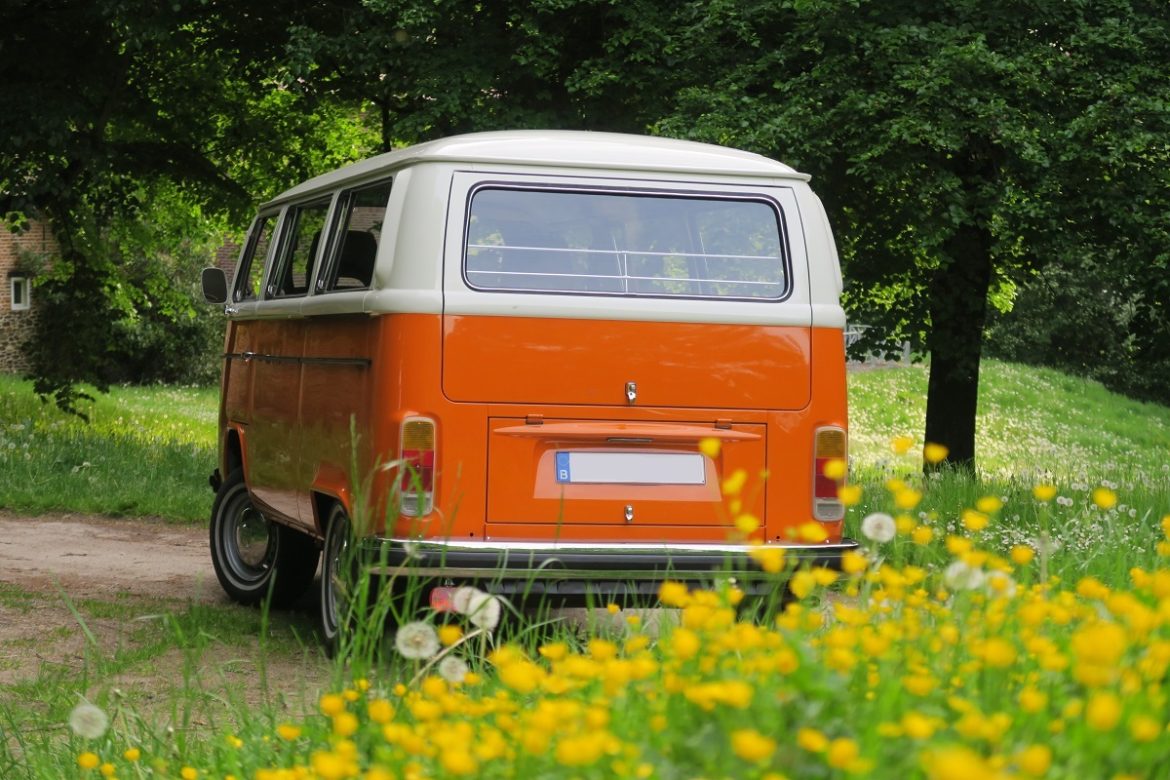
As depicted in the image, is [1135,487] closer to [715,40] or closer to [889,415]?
[715,40]

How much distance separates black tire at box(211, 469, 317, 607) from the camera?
9016 mm

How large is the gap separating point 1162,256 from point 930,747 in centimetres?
1229

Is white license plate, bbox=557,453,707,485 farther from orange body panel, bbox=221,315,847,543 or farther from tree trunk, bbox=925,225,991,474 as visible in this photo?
tree trunk, bbox=925,225,991,474

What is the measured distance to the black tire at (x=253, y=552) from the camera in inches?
355

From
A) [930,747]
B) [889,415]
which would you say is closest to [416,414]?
[930,747]

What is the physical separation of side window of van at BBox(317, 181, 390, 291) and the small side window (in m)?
36.2

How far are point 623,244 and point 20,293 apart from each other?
3801cm

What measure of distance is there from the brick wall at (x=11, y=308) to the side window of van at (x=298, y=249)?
33.6 m

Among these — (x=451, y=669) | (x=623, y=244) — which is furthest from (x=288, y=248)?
(x=451, y=669)

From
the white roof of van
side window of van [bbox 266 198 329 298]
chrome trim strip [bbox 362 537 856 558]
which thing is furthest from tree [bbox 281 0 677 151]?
chrome trim strip [bbox 362 537 856 558]

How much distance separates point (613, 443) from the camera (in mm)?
6566

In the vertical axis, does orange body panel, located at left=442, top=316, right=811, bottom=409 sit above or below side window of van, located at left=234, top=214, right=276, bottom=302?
below

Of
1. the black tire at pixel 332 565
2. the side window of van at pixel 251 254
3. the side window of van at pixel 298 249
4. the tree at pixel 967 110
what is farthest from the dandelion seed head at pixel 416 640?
the tree at pixel 967 110

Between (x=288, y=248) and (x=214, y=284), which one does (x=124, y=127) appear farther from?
(x=288, y=248)
